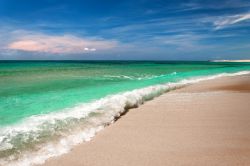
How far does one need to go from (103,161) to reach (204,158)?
1542mm

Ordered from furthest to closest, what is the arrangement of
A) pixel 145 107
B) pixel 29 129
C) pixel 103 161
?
pixel 145 107, pixel 29 129, pixel 103 161

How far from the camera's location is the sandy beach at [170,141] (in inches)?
152

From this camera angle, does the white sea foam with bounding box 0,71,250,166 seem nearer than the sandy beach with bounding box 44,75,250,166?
No

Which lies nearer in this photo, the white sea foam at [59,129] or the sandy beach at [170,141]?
the sandy beach at [170,141]

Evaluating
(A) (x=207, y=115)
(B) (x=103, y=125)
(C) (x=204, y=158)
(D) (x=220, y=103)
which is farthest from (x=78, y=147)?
(D) (x=220, y=103)

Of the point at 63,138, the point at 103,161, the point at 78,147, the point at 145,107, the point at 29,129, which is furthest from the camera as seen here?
the point at 145,107

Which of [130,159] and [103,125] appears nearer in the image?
[130,159]

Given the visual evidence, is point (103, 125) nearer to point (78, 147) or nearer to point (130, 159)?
point (78, 147)

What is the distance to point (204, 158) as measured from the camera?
13.0 feet

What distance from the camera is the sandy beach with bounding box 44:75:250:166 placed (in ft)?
12.7

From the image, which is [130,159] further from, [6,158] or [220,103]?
[220,103]

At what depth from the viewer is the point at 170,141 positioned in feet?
15.5

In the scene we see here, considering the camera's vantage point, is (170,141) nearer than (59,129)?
Yes

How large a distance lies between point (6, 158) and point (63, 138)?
1198mm
